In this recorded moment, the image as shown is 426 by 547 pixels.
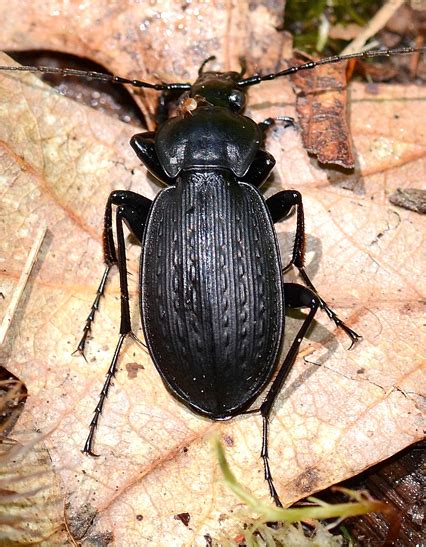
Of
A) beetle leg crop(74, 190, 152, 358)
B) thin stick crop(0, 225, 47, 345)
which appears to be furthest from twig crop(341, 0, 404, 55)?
thin stick crop(0, 225, 47, 345)

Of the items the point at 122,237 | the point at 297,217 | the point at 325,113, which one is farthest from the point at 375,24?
the point at 122,237

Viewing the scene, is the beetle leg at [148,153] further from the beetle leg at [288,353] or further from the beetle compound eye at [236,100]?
the beetle leg at [288,353]

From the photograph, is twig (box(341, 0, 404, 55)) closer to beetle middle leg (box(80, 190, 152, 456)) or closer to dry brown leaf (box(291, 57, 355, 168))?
dry brown leaf (box(291, 57, 355, 168))

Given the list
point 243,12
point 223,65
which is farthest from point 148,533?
point 243,12

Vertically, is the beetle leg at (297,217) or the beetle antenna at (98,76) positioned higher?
the beetle antenna at (98,76)

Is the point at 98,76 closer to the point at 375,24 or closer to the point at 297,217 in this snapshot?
the point at 297,217

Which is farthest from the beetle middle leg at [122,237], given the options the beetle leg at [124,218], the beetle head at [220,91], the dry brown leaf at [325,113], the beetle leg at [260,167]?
the dry brown leaf at [325,113]
